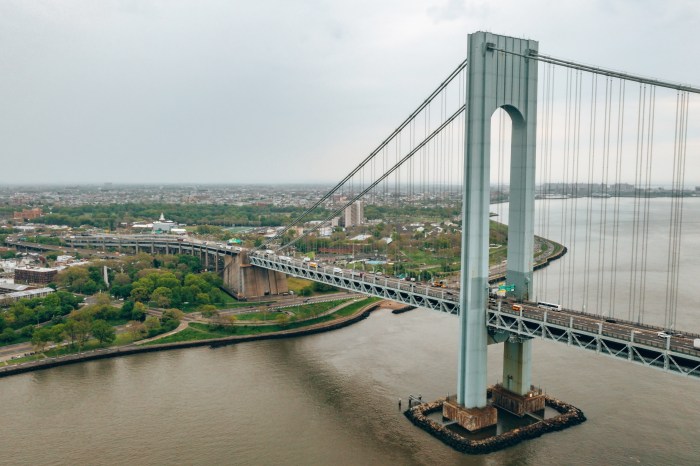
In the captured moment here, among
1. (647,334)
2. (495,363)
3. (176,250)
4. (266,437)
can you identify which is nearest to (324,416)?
(266,437)

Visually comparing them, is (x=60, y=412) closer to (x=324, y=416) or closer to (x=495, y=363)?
(x=324, y=416)

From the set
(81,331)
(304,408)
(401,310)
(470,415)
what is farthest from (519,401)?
(81,331)

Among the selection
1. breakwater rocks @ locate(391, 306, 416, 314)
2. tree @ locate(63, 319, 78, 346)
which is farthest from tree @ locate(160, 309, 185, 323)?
breakwater rocks @ locate(391, 306, 416, 314)

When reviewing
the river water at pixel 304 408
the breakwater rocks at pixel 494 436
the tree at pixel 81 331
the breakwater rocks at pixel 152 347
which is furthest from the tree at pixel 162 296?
the breakwater rocks at pixel 494 436

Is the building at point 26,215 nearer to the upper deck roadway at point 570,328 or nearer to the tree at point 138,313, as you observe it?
the tree at point 138,313

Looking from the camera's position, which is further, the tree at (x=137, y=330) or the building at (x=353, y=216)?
the building at (x=353, y=216)

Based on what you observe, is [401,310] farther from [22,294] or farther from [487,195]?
[22,294]

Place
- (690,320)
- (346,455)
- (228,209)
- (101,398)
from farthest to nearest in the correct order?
(228,209)
(690,320)
(101,398)
(346,455)
